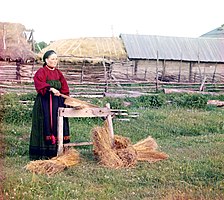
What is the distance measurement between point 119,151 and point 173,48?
70.8 ft

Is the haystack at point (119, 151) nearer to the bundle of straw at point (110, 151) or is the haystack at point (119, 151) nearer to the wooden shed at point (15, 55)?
the bundle of straw at point (110, 151)

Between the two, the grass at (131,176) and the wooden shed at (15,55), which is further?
the wooden shed at (15,55)

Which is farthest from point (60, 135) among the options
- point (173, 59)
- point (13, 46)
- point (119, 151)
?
point (173, 59)

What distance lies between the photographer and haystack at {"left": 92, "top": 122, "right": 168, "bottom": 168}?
5.95 metres

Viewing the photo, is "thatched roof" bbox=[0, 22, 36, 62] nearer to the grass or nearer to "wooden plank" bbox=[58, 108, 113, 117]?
the grass

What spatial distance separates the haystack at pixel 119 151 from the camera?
5953mm

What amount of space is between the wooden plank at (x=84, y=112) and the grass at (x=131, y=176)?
0.63 m

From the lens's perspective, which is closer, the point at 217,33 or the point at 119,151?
the point at 119,151

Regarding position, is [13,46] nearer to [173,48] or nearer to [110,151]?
[173,48]

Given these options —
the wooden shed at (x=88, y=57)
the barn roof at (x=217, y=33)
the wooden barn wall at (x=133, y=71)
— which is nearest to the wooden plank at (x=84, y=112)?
the wooden shed at (x=88, y=57)

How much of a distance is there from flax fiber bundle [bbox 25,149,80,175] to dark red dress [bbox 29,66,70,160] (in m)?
0.40

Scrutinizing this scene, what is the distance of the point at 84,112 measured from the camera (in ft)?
20.8

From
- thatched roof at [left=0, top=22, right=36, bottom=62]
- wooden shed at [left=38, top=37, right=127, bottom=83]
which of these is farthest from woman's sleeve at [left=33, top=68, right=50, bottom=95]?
thatched roof at [left=0, top=22, right=36, bottom=62]

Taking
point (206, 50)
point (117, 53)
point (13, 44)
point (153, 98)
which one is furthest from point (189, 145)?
point (206, 50)
